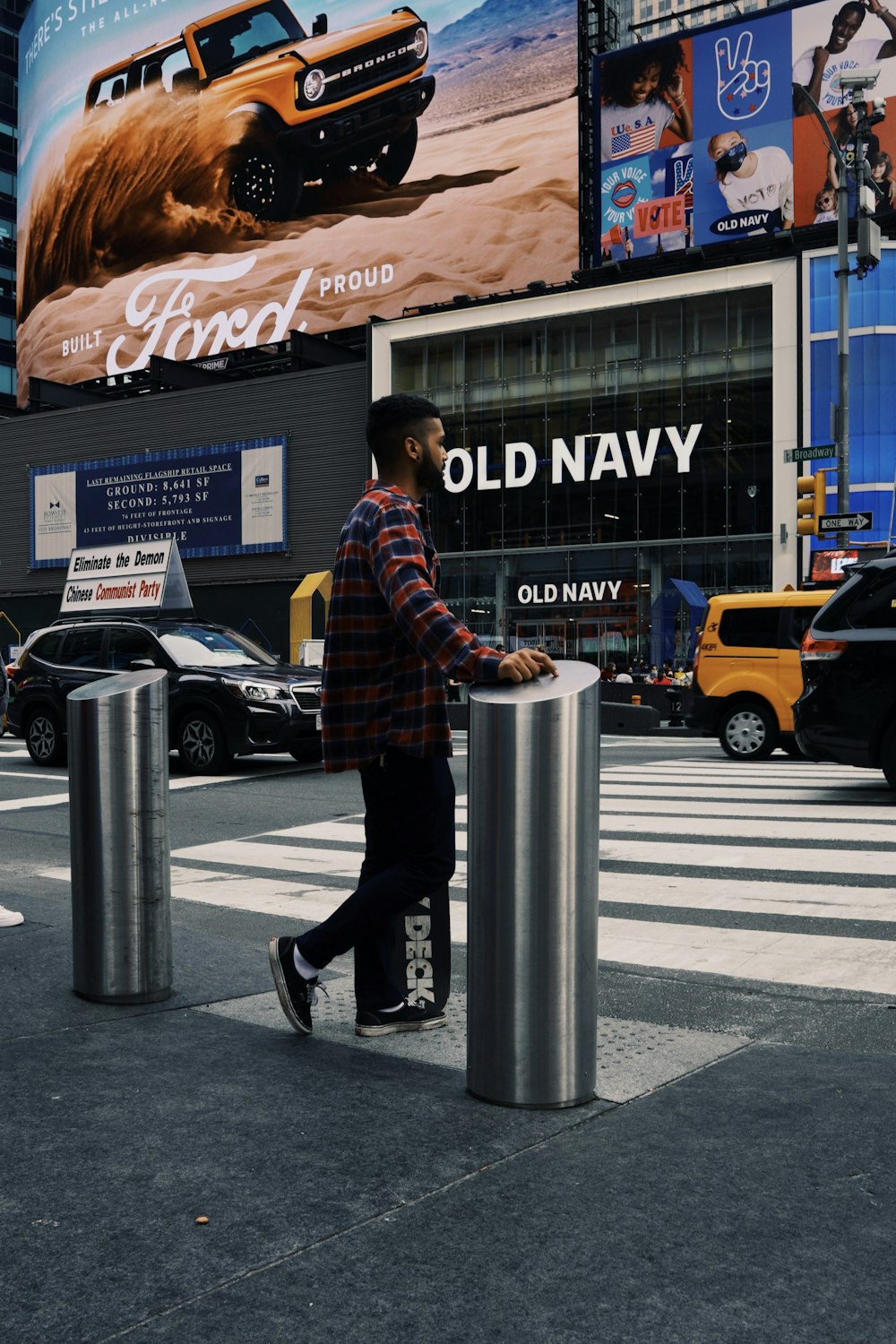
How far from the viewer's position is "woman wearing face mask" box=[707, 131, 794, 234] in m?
45.9

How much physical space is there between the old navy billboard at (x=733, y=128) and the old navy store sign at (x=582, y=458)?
34.0ft

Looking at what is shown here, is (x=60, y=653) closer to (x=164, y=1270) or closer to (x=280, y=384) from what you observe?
(x=164, y=1270)

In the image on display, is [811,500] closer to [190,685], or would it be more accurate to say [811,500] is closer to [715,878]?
[190,685]

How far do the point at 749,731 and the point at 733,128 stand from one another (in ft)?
126

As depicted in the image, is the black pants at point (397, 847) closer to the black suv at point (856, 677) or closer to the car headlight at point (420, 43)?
the black suv at point (856, 677)

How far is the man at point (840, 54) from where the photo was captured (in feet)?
148

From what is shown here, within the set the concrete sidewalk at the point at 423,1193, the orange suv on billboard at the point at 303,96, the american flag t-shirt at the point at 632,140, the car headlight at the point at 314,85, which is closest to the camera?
the concrete sidewalk at the point at 423,1193

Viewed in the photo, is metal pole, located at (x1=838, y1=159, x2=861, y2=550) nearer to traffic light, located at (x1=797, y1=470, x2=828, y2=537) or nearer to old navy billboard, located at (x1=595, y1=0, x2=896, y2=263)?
traffic light, located at (x1=797, y1=470, x2=828, y2=537)

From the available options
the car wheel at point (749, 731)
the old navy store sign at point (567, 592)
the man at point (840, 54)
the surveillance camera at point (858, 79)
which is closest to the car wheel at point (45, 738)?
the car wheel at point (749, 731)

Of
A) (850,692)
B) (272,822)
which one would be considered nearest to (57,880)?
(272,822)

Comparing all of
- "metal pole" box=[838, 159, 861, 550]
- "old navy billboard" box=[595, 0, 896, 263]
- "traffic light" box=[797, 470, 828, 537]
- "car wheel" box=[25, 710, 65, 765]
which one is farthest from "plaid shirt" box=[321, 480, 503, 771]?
"old navy billboard" box=[595, 0, 896, 263]

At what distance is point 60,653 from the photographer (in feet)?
49.8

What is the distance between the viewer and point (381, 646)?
12.1 feet

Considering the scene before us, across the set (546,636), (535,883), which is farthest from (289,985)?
(546,636)
